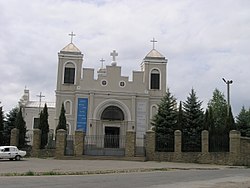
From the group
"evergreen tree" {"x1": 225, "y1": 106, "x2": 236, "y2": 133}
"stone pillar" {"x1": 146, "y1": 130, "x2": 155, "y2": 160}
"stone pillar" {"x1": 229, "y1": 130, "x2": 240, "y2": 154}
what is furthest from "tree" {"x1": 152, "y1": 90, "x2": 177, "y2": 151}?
"stone pillar" {"x1": 229, "y1": 130, "x2": 240, "y2": 154}

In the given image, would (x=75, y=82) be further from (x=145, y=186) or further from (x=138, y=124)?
(x=145, y=186)

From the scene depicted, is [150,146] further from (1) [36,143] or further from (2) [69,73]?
(2) [69,73]

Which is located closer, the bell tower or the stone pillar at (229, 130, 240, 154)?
the stone pillar at (229, 130, 240, 154)

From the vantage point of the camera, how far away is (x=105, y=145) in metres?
39.1

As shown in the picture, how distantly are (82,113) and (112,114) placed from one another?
367cm

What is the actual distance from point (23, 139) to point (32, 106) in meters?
22.1

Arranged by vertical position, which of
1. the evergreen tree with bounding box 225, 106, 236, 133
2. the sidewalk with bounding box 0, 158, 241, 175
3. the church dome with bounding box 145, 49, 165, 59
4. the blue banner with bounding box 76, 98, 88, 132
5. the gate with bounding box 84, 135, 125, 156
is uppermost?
the church dome with bounding box 145, 49, 165, 59

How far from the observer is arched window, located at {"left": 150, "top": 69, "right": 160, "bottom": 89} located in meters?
49.5

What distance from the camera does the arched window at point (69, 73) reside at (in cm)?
4844

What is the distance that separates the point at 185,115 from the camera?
36.8 meters

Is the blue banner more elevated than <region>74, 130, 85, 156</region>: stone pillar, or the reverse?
the blue banner

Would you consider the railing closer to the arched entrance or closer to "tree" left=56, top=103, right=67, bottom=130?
"tree" left=56, top=103, right=67, bottom=130

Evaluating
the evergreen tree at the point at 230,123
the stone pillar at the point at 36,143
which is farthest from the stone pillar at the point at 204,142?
the stone pillar at the point at 36,143

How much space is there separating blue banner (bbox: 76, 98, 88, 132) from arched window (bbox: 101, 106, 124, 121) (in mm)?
2156
